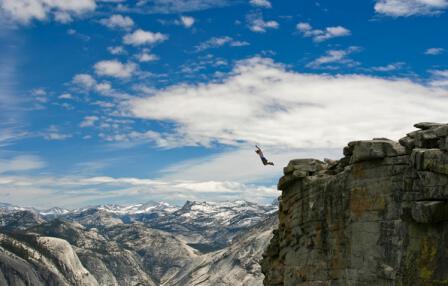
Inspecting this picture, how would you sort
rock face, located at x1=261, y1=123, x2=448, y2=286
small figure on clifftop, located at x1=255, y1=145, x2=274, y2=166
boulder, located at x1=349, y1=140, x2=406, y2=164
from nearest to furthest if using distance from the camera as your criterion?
1. rock face, located at x1=261, y1=123, x2=448, y2=286
2. boulder, located at x1=349, y1=140, x2=406, y2=164
3. small figure on clifftop, located at x1=255, y1=145, x2=274, y2=166

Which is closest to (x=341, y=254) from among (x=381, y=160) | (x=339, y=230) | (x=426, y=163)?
(x=339, y=230)

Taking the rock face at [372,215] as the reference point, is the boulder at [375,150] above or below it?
above

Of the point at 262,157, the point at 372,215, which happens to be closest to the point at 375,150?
the point at 372,215

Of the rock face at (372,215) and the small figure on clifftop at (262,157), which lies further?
the small figure on clifftop at (262,157)

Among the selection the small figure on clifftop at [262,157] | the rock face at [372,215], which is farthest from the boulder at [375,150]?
the small figure on clifftop at [262,157]

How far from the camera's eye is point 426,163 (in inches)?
1276

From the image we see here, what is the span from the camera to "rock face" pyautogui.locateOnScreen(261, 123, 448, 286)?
32.0 metres

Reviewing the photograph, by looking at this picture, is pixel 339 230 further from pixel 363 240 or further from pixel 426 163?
pixel 426 163

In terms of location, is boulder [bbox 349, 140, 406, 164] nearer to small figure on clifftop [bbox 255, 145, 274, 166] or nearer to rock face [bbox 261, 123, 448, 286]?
rock face [bbox 261, 123, 448, 286]

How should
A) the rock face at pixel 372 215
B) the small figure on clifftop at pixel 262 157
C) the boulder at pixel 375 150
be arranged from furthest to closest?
1. the small figure on clifftop at pixel 262 157
2. the boulder at pixel 375 150
3. the rock face at pixel 372 215

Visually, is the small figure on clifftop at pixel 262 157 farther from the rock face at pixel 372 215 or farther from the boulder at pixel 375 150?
the boulder at pixel 375 150

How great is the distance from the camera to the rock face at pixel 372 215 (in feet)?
105

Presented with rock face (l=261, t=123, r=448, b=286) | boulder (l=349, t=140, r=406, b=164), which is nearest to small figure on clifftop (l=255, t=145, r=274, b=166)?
rock face (l=261, t=123, r=448, b=286)

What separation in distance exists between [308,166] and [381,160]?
11.2 m
